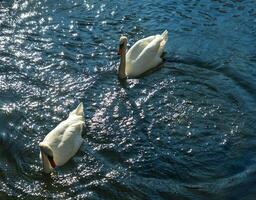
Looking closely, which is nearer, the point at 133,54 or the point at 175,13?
the point at 133,54

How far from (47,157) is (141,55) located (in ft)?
14.3

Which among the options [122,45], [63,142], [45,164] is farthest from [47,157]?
[122,45]

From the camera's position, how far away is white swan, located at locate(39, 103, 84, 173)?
29.5ft

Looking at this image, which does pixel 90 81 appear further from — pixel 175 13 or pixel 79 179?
pixel 175 13

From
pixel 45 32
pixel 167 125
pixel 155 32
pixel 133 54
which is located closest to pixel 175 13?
pixel 155 32

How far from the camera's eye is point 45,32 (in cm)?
1348

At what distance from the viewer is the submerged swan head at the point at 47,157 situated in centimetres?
880

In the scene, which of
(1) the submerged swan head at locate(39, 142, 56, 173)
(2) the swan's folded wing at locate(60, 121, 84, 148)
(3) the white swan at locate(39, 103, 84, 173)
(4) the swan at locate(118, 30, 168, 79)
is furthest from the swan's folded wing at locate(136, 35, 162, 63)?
(1) the submerged swan head at locate(39, 142, 56, 173)

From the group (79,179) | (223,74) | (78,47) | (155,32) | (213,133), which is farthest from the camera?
(155,32)

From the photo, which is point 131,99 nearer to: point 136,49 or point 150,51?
point 150,51

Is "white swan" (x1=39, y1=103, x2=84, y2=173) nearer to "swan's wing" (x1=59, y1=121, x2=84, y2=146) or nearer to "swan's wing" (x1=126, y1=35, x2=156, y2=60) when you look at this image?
"swan's wing" (x1=59, y1=121, x2=84, y2=146)

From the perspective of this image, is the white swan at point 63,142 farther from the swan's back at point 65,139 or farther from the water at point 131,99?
the water at point 131,99

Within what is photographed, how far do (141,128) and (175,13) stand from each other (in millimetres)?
5448

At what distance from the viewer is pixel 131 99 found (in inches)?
438
